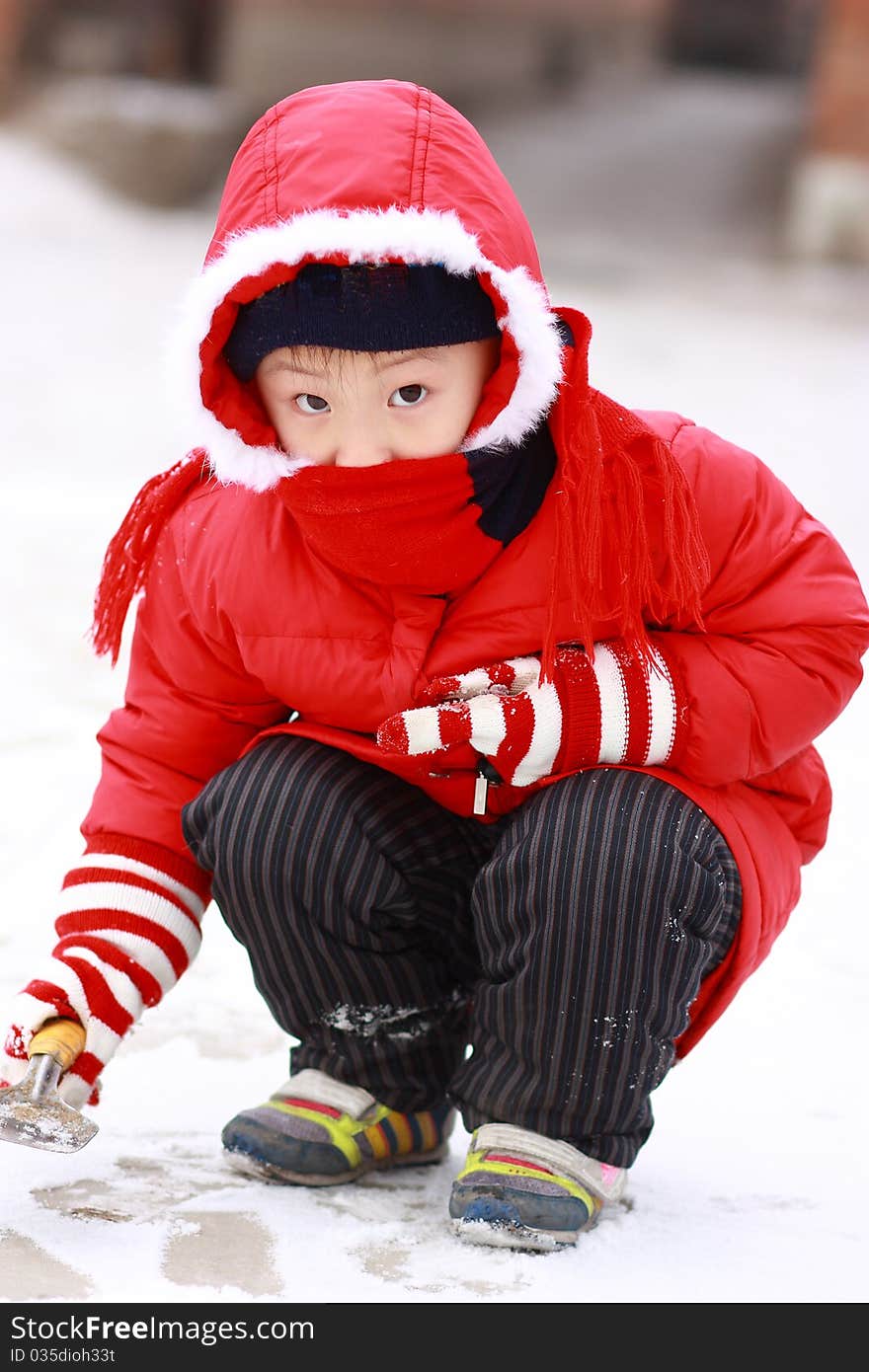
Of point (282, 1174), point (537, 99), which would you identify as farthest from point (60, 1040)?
point (537, 99)

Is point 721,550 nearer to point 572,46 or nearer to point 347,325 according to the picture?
point 347,325

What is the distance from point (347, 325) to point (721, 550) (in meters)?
0.31

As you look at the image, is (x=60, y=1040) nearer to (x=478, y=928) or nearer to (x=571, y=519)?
(x=478, y=928)

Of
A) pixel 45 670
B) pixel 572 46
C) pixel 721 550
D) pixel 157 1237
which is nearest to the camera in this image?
pixel 157 1237

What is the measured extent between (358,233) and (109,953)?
1.74 feet

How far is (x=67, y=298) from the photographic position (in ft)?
18.0

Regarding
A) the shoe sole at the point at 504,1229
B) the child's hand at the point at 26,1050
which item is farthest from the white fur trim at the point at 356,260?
the shoe sole at the point at 504,1229

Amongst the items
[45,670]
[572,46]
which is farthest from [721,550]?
[572,46]

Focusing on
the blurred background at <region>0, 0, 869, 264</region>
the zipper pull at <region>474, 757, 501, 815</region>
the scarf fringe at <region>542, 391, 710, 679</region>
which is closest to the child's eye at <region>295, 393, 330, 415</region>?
the scarf fringe at <region>542, 391, 710, 679</region>

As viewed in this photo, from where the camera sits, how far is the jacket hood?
112 centimetres

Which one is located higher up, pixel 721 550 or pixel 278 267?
pixel 278 267

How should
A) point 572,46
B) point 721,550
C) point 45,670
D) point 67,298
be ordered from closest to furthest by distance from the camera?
point 721,550 → point 45,670 → point 67,298 → point 572,46

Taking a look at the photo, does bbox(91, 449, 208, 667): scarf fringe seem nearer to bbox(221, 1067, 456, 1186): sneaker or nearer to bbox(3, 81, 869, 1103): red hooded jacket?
bbox(3, 81, 869, 1103): red hooded jacket
